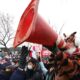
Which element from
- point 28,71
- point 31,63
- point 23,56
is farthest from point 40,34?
point 28,71

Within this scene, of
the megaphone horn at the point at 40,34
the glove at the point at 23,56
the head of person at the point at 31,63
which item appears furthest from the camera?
the head of person at the point at 31,63

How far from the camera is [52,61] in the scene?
339 cm

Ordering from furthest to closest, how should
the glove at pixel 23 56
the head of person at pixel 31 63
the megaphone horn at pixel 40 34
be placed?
the head of person at pixel 31 63
the glove at pixel 23 56
the megaphone horn at pixel 40 34

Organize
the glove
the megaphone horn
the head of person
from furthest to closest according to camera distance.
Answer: the head of person, the glove, the megaphone horn

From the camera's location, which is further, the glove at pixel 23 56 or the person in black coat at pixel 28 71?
the person in black coat at pixel 28 71

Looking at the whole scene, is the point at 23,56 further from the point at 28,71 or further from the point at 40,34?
the point at 40,34

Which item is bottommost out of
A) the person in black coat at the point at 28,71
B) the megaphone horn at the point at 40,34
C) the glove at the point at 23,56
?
the person in black coat at the point at 28,71

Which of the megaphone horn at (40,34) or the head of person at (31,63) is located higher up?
the megaphone horn at (40,34)

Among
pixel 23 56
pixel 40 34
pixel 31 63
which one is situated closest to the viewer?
pixel 40 34

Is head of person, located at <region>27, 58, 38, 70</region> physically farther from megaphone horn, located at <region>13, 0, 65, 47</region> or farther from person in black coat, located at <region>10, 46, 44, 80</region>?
megaphone horn, located at <region>13, 0, 65, 47</region>

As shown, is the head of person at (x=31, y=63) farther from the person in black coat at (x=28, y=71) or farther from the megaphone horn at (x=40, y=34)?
the megaphone horn at (x=40, y=34)

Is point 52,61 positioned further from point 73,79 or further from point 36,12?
point 36,12

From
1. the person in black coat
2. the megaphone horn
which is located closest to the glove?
the person in black coat

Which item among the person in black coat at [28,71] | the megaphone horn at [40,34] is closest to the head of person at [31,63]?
the person in black coat at [28,71]
